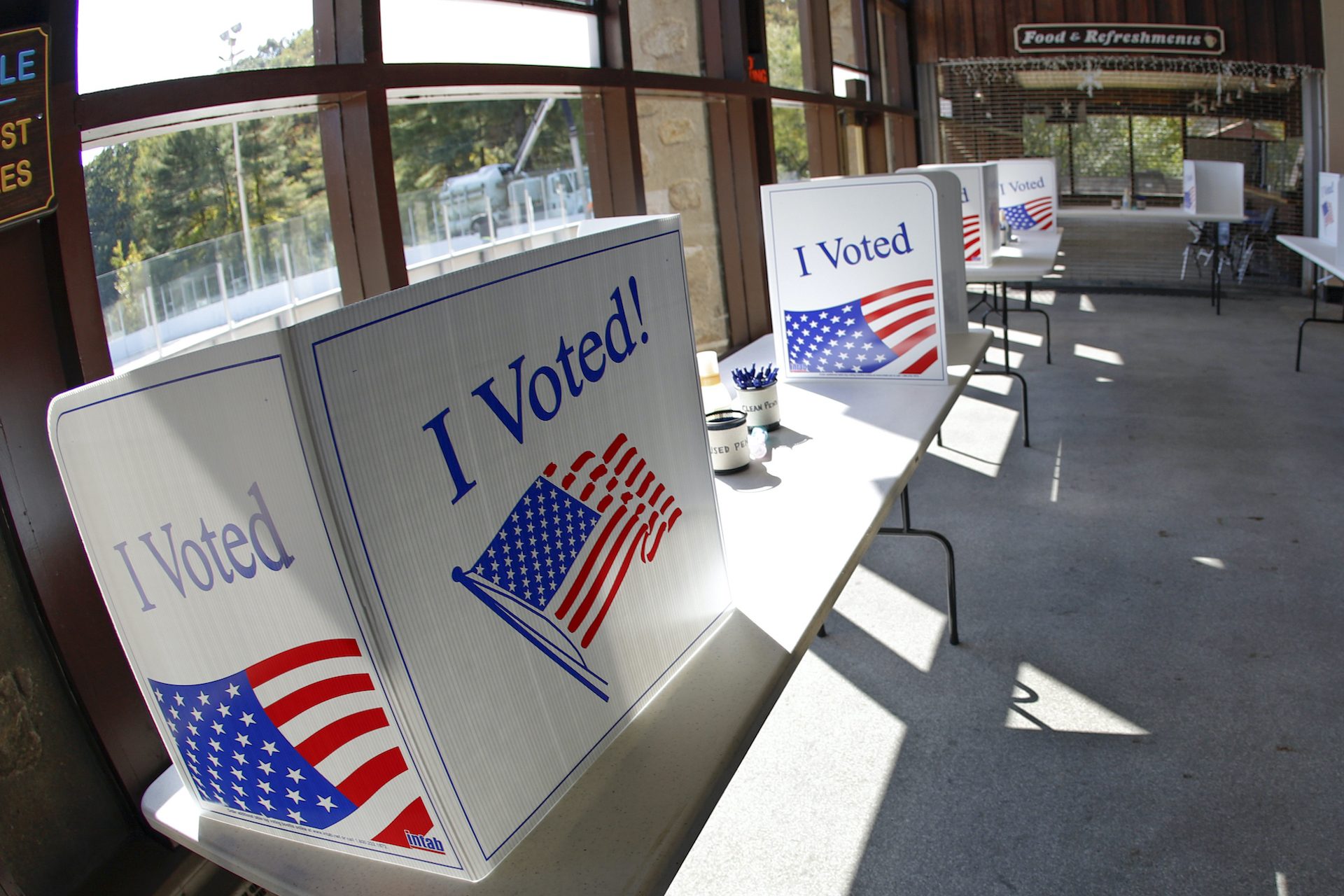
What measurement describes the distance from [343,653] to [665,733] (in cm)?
45

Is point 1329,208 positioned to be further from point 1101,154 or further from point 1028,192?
point 1101,154

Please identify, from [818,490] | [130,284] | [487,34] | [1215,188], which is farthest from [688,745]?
[1215,188]

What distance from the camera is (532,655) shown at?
104cm

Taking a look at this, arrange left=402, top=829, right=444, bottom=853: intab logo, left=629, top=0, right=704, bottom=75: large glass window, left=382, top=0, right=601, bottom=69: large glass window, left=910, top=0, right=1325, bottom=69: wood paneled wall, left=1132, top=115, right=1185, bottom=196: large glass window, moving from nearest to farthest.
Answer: left=402, top=829, right=444, bottom=853: intab logo < left=382, top=0, right=601, bottom=69: large glass window < left=629, top=0, right=704, bottom=75: large glass window < left=910, top=0, right=1325, bottom=69: wood paneled wall < left=1132, top=115, right=1185, bottom=196: large glass window

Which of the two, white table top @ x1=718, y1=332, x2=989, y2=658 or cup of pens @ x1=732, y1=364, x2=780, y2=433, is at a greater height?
cup of pens @ x1=732, y1=364, x2=780, y2=433

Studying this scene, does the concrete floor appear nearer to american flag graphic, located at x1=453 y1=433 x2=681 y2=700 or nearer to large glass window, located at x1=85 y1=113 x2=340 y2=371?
american flag graphic, located at x1=453 y1=433 x2=681 y2=700

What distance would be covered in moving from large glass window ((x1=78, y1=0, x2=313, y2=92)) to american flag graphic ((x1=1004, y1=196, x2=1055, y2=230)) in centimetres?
644

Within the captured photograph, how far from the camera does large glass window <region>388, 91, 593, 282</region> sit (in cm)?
243

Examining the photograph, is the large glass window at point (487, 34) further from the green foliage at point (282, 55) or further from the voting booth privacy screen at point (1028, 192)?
the voting booth privacy screen at point (1028, 192)

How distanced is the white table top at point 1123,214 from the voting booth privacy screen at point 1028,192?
4.85 feet

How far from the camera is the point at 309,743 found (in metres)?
0.99

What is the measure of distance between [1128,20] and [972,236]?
3733 mm

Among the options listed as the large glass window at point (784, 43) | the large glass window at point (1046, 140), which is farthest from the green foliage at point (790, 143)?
the large glass window at point (1046, 140)

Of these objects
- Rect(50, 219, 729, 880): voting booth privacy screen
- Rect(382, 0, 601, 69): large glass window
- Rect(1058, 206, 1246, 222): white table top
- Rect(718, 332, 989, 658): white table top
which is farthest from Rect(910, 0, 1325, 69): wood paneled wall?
Rect(50, 219, 729, 880): voting booth privacy screen
